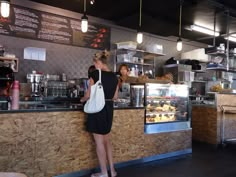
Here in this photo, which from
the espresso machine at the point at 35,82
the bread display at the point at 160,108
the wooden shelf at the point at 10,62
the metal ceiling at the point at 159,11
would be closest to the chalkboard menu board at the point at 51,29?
the metal ceiling at the point at 159,11

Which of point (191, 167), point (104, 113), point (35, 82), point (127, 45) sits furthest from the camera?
point (127, 45)

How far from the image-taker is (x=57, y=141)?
3.33 m

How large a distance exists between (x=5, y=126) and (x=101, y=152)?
4.35 ft

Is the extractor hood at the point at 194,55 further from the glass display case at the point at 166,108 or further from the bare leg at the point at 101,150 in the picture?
the bare leg at the point at 101,150

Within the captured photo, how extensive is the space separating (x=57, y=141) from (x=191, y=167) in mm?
2414

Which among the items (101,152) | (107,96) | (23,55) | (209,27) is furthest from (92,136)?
(209,27)

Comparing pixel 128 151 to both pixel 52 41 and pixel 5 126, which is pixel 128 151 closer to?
pixel 5 126

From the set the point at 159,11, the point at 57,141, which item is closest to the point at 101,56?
the point at 57,141

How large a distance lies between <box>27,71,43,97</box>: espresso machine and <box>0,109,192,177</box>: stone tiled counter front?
2216mm

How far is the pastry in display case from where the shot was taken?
4.77 metres

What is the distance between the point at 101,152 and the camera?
3465 mm

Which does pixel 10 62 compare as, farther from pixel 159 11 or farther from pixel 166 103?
pixel 159 11

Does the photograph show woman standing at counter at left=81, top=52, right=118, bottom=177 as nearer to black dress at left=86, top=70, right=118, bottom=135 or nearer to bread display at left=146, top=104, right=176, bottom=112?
black dress at left=86, top=70, right=118, bottom=135

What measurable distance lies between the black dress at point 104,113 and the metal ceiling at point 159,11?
2.84 m
